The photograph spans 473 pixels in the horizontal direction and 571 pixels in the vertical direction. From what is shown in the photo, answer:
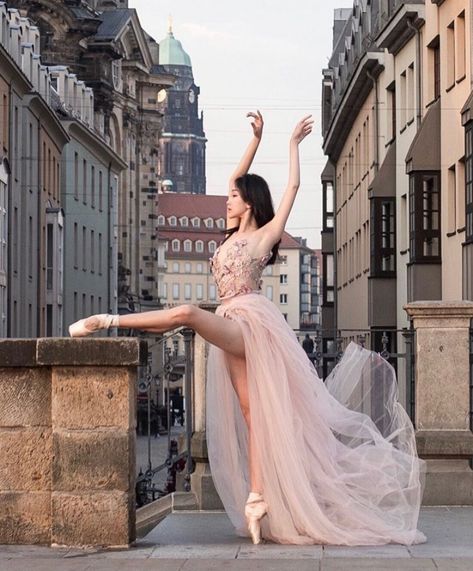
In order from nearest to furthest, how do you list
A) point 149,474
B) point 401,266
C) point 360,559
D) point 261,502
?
point 360,559, point 261,502, point 149,474, point 401,266

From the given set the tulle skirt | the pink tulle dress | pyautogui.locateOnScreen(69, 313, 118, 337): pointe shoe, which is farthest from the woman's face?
pyautogui.locateOnScreen(69, 313, 118, 337): pointe shoe

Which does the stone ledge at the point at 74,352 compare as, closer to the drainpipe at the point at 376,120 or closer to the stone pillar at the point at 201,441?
→ the stone pillar at the point at 201,441

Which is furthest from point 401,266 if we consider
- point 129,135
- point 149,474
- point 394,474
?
point 129,135

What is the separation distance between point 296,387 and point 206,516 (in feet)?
6.99

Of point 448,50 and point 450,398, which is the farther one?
point 448,50

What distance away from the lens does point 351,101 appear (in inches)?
2212

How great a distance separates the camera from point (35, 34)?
220 ft

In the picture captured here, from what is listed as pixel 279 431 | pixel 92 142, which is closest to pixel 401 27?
pixel 279 431

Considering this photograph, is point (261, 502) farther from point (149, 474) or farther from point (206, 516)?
point (149, 474)

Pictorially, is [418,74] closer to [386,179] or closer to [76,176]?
[386,179]

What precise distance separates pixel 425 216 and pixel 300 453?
29.1 metres

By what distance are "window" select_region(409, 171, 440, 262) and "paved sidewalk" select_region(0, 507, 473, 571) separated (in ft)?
92.0

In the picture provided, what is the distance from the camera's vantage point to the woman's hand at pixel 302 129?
9.86 metres

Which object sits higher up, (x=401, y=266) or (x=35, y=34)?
(x=35, y=34)
